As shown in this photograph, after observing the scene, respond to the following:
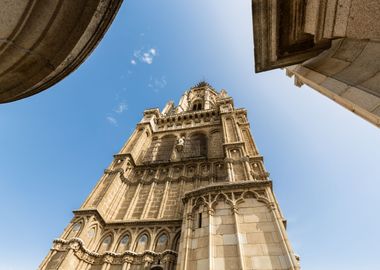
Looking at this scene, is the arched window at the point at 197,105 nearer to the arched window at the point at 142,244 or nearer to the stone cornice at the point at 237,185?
the stone cornice at the point at 237,185

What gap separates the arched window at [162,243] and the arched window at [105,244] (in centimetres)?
218

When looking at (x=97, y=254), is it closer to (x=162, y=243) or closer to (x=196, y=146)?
(x=162, y=243)

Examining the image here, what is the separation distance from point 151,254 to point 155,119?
1499 cm

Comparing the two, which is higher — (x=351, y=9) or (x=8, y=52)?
(x=351, y=9)

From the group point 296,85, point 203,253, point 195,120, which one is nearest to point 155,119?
point 195,120

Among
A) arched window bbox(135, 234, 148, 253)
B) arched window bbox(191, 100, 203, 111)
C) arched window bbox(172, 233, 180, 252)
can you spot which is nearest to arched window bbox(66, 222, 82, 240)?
arched window bbox(135, 234, 148, 253)

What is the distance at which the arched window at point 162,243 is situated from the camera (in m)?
8.59

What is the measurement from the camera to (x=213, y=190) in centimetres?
862

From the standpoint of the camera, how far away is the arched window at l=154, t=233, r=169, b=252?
859 cm

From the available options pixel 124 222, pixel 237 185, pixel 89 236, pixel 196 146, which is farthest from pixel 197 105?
pixel 89 236

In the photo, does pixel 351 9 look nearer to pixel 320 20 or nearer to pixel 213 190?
pixel 320 20

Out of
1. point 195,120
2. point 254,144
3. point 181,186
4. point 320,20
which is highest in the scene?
point 195,120

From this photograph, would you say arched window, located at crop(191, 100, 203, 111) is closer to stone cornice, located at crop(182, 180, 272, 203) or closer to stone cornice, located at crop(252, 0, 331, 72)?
stone cornice, located at crop(182, 180, 272, 203)

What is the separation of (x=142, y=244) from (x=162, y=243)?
92 centimetres
